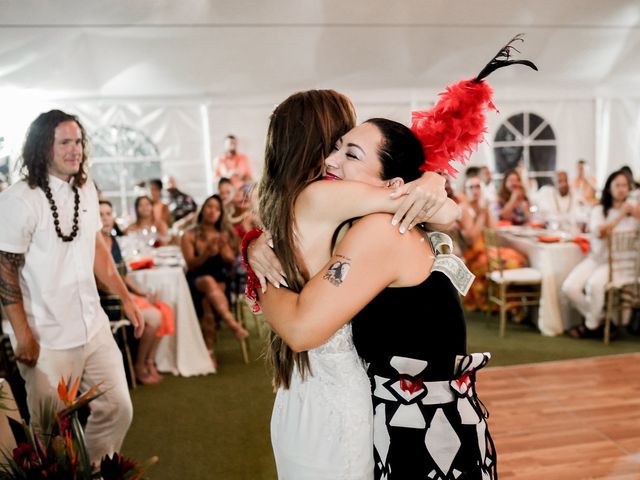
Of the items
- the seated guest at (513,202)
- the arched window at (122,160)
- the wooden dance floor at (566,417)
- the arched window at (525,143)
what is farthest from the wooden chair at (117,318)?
the arched window at (525,143)

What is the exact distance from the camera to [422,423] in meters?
1.30

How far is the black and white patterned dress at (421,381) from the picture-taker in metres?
1.28

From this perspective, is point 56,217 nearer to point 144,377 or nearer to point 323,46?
point 144,377

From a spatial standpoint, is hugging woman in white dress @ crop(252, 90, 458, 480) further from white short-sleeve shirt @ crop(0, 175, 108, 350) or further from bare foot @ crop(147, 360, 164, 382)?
bare foot @ crop(147, 360, 164, 382)

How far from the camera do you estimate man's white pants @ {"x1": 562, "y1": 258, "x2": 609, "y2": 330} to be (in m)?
4.88

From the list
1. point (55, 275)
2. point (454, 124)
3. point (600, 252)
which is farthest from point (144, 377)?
point (600, 252)

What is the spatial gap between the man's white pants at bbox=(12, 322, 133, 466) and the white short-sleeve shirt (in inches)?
1.8

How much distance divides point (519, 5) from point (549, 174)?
3.93m

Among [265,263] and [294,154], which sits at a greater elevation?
[294,154]

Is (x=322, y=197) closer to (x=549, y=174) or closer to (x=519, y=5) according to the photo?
(x=519, y=5)

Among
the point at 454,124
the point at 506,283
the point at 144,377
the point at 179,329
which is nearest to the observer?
the point at 454,124

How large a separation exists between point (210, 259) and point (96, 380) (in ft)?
8.95

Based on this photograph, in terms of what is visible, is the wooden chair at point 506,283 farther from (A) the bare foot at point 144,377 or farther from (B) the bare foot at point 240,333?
(A) the bare foot at point 144,377

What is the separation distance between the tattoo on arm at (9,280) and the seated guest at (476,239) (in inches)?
173
